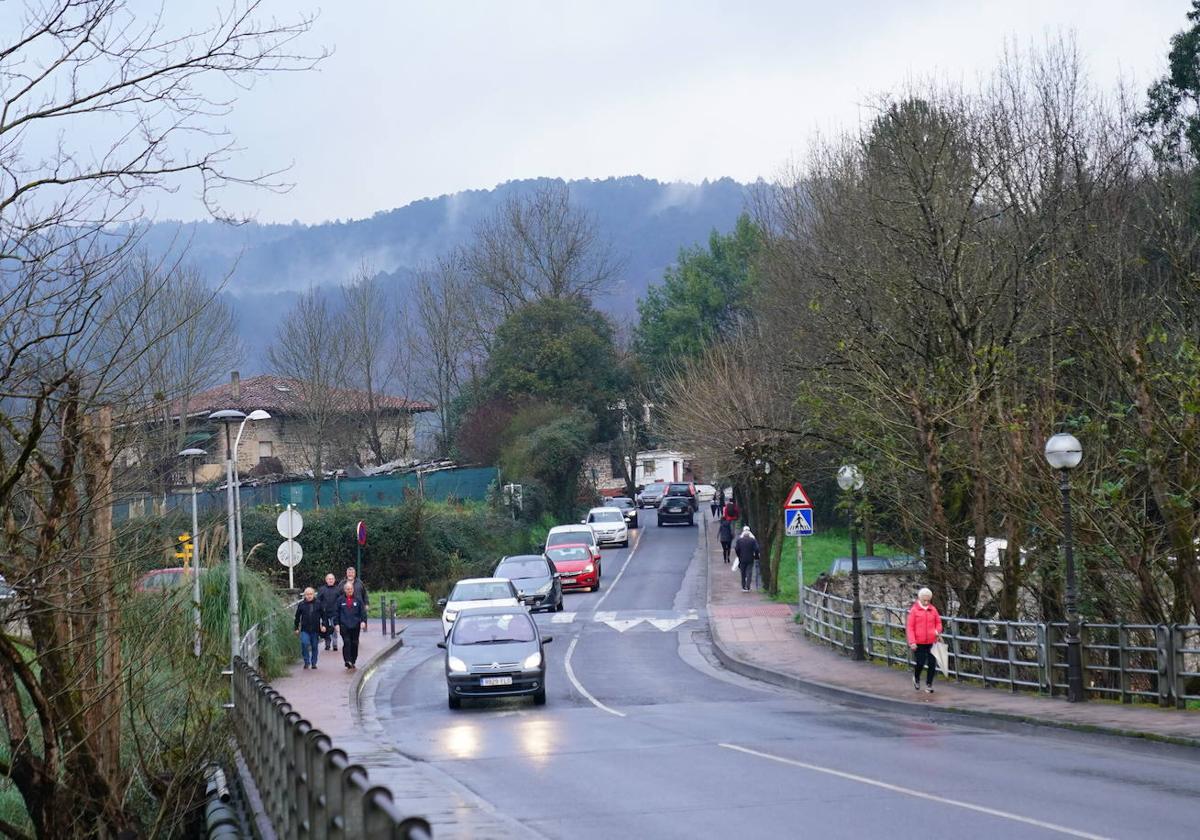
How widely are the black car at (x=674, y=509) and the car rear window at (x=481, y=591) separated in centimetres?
4191

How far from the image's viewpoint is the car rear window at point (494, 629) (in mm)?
24203

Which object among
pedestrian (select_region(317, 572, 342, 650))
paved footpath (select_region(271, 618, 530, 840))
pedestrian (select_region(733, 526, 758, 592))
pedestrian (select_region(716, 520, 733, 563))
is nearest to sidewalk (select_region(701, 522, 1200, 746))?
pedestrian (select_region(733, 526, 758, 592))

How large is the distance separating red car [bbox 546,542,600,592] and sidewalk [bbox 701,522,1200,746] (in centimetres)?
724

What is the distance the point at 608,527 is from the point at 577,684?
36.0 meters

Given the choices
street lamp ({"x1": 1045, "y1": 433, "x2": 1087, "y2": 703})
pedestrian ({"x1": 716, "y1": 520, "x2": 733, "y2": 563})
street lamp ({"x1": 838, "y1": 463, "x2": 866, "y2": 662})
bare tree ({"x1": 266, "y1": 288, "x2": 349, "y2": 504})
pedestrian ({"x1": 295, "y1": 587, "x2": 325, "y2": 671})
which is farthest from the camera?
bare tree ({"x1": 266, "y1": 288, "x2": 349, "y2": 504})

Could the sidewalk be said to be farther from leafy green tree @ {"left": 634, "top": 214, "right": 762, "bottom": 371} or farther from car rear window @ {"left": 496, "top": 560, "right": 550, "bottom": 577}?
leafy green tree @ {"left": 634, "top": 214, "right": 762, "bottom": 371}

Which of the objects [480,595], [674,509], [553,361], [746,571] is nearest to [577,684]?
[480,595]

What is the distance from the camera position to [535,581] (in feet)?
135

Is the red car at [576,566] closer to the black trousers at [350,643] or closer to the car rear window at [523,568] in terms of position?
the car rear window at [523,568]

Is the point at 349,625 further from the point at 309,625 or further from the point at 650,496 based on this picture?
the point at 650,496

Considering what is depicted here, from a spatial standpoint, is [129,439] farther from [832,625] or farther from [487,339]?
[487,339]

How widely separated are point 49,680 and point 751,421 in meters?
38.6

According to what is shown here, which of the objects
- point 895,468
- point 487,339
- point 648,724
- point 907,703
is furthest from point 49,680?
point 487,339

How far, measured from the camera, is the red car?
154 feet
